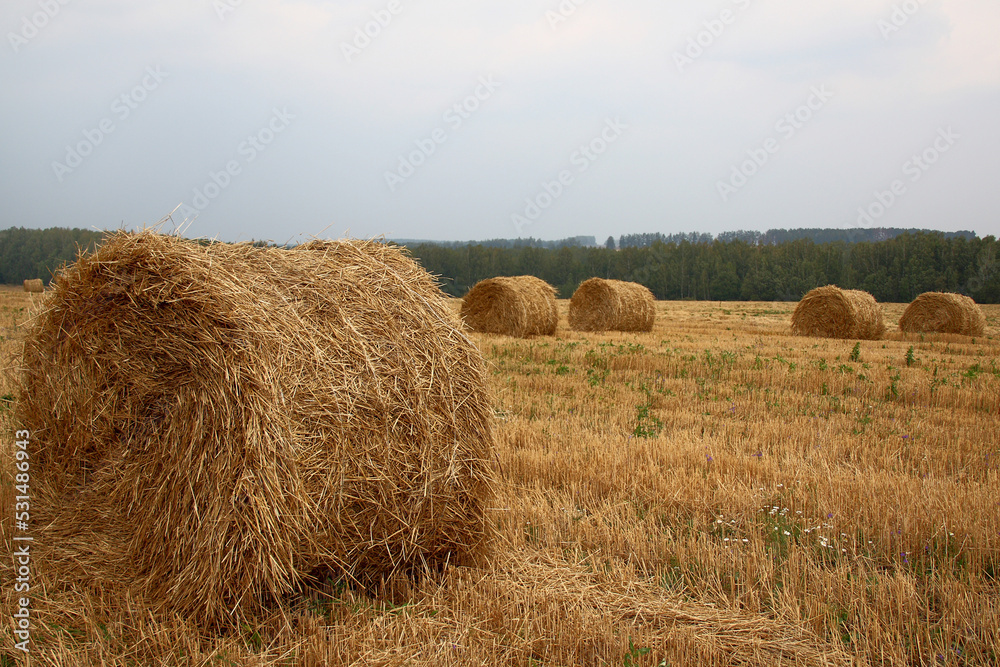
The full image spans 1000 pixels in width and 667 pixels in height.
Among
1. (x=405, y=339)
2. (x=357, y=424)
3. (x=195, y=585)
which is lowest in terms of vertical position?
(x=195, y=585)

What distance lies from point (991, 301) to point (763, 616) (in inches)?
2508

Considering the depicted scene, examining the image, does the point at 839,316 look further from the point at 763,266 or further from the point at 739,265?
the point at 739,265

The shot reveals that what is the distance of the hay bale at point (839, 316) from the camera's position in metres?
19.2

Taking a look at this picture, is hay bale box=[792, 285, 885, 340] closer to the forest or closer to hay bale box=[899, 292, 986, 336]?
hay bale box=[899, 292, 986, 336]

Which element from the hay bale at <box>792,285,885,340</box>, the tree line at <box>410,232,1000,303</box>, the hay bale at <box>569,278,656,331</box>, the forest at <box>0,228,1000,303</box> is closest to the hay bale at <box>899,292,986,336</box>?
the hay bale at <box>792,285,885,340</box>

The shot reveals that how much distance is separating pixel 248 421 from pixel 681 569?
2701 mm

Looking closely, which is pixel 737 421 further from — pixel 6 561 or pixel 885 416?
pixel 6 561

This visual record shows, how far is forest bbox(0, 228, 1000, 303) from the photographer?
2179 inches

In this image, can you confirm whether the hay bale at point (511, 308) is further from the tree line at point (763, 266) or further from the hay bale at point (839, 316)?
the tree line at point (763, 266)


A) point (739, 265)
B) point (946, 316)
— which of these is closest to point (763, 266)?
point (739, 265)

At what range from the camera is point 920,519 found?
446cm

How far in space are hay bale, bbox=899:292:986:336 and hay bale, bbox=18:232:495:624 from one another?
2156cm

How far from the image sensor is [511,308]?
1725 cm

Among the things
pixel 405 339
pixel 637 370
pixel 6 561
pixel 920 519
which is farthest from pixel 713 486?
pixel 637 370
